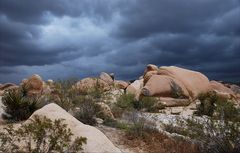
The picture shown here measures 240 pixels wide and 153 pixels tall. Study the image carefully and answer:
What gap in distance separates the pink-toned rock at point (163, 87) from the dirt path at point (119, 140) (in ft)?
50.0

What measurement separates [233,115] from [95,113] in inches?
199

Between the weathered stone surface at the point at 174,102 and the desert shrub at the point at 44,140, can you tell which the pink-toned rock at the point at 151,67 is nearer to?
the weathered stone surface at the point at 174,102

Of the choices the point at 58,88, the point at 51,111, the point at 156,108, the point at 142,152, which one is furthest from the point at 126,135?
the point at 156,108

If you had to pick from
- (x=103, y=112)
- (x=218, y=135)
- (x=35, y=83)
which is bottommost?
(x=218, y=135)

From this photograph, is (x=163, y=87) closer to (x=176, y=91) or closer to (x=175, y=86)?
(x=175, y=86)

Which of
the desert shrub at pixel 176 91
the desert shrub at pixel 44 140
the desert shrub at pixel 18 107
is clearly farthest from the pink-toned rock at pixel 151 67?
the desert shrub at pixel 44 140

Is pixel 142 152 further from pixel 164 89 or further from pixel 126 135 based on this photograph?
pixel 164 89

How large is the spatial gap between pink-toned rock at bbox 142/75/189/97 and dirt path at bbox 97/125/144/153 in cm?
1524

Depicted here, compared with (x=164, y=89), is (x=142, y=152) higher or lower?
lower

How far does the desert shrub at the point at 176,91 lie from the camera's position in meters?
27.8

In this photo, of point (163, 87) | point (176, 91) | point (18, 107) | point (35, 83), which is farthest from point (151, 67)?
point (18, 107)

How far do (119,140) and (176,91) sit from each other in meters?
16.1

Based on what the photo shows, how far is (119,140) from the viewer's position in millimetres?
12070

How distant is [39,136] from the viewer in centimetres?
837
